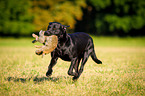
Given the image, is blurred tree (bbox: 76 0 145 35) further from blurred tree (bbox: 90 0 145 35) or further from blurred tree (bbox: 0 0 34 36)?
blurred tree (bbox: 0 0 34 36)

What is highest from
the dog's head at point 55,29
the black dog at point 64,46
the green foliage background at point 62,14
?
the green foliage background at point 62,14

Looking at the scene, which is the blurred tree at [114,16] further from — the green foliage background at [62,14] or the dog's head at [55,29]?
the dog's head at [55,29]

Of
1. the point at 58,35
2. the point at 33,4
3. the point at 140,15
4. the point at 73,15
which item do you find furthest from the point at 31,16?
the point at 58,35

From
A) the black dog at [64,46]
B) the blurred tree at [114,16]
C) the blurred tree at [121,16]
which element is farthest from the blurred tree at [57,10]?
the black dog at [64,46]

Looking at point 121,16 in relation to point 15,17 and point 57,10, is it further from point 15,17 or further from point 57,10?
point 15,17

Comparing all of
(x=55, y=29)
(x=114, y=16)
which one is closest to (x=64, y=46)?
(x=55, y=29)

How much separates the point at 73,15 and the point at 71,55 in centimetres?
2652

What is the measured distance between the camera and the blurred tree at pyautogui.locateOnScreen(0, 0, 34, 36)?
30.1m

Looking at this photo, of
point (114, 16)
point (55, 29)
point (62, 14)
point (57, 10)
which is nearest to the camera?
point (55, 29)

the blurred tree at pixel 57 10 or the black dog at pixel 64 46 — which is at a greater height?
the blurred tree at pixel 57 10

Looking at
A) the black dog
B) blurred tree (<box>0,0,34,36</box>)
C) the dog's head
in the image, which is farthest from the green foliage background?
the dog's head

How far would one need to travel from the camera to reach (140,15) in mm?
31516

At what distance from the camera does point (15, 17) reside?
3083 cm

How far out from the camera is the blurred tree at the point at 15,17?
30094 millimetres
